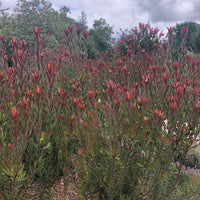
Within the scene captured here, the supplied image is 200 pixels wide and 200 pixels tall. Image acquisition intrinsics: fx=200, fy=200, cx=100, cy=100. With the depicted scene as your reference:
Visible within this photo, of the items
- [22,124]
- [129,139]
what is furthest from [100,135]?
[22,124]

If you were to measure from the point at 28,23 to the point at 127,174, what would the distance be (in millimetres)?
26630

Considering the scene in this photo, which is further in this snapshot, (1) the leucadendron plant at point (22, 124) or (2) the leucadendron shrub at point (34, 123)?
(2) the leucadendron shrub at point (34, 123)

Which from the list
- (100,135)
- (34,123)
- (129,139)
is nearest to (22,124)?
(34,123)

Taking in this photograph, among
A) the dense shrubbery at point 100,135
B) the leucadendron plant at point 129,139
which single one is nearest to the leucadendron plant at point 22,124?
the dense shrubbery at point 100,135

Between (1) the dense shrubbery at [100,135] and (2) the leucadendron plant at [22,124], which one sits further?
(1) the dense shrubbery at [100,135]

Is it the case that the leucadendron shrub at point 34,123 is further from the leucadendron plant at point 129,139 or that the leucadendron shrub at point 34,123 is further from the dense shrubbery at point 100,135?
the leucadendron plant at point 129,139

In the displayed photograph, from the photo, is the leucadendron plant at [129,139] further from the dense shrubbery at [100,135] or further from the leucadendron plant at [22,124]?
the leucadendron plant at [22,124]

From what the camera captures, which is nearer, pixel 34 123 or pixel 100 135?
pixel 100 135

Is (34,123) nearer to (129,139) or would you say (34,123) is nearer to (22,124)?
(22,124)

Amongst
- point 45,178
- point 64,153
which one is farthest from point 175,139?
point 45,178

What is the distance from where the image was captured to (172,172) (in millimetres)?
2527

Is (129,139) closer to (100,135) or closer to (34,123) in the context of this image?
(100,135)

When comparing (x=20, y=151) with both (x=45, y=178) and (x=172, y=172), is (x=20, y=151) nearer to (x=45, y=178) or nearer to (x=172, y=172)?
(x=45, y=178)

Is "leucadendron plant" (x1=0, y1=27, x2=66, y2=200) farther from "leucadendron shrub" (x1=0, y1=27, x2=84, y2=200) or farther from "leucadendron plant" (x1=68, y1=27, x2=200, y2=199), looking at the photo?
"leucadendron plant" (x1=68, y1=27, x2=200, y2=199)
